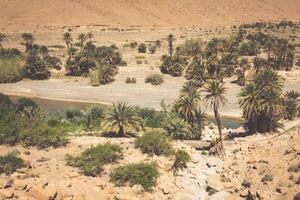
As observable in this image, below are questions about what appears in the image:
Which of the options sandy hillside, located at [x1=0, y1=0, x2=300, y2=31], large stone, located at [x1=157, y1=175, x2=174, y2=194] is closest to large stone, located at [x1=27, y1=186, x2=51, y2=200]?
large stone, located at [x1=157, y1=175, x2=174, y2=194]

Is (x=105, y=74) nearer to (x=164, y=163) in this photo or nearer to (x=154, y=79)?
(x=154, y=79)

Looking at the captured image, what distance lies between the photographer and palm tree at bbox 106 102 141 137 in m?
55.7

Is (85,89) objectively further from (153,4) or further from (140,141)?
(153,4)

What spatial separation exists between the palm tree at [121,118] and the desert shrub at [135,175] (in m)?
12.8

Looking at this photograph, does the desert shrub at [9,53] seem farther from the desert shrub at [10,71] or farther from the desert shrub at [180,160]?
the desert shrub at [180,160]

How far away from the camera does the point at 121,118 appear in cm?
5581

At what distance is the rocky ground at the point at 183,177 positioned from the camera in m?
39.3

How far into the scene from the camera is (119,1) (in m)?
195

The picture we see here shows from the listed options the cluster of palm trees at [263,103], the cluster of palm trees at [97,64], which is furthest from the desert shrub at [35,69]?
the cluster of palm trees at [263,103]

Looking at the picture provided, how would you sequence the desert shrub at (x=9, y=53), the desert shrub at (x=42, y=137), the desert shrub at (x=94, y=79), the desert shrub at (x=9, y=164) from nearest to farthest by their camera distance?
the desert shrub at (x=9, y=164), the desert shrub at (x=42, y=137), the desert shrub at (x=94, y=79), the desert shrub at (x=9, y=53)

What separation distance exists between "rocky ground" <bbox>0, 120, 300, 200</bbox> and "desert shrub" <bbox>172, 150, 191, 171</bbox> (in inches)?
19.7

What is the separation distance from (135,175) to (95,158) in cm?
479

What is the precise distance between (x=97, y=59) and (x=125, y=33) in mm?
54148

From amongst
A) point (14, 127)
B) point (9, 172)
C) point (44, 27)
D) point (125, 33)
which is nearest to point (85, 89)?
point (14, 127)
